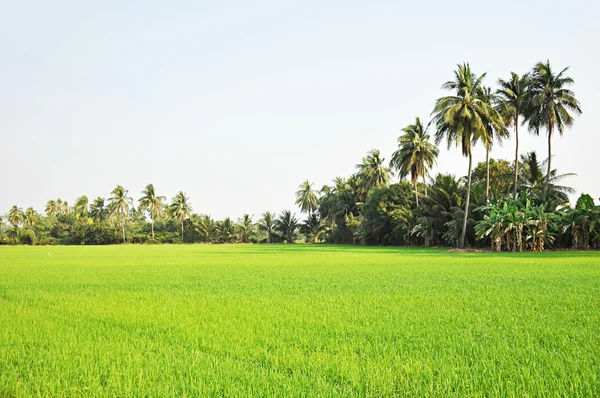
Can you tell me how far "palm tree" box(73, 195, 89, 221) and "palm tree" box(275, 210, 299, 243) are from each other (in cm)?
3660

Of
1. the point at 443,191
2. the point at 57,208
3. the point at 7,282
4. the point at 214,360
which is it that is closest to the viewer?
the point at 214,360

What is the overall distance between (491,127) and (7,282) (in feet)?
103

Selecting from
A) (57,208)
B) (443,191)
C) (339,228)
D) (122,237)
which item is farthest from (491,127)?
(57,208)

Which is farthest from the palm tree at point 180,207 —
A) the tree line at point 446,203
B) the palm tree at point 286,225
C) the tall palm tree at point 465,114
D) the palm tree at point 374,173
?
the tall palm tree at point 465,114

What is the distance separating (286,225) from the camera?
6794 cm

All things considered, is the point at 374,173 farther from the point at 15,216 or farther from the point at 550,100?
the point at 15,216

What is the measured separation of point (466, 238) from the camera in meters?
32.5

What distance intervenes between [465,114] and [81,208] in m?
71.9

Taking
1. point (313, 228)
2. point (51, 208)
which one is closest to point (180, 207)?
point (313, 228)

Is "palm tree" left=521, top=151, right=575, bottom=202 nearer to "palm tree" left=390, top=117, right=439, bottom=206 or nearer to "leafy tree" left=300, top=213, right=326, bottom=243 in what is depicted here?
"palm tree" left=390, top=117, right=439, bottom=206

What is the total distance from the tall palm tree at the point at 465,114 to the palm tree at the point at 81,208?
68.1 metres

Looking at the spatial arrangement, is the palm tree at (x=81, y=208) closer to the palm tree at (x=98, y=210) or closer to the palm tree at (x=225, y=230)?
the palm tree at (x=98, y=210)

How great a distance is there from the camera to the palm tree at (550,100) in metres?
29.6

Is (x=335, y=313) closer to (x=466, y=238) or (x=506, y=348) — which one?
(x=506, y=348)
